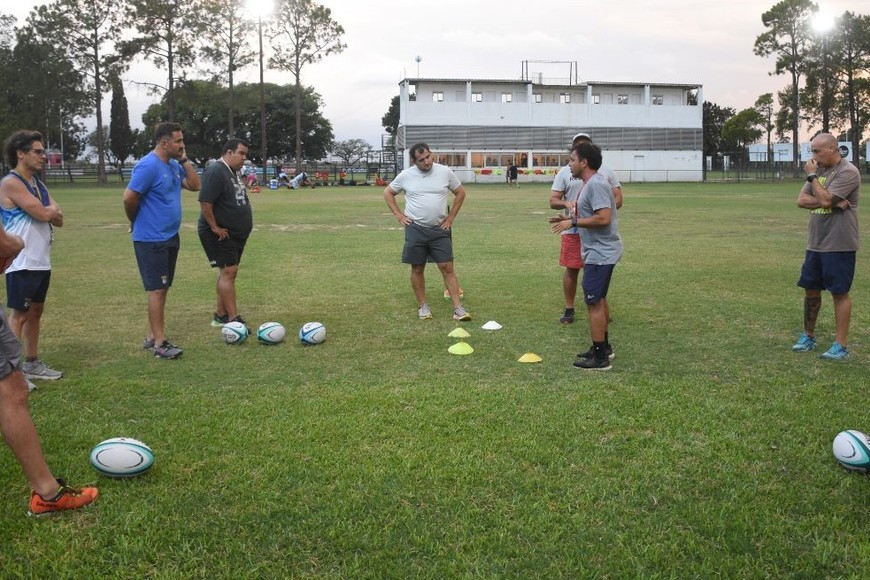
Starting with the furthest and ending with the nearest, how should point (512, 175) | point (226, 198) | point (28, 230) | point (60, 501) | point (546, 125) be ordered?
point (546, 125), point (512, 175), point (226, 198), point (28, 230), point (60, 501)

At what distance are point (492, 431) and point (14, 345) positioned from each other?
279 cm

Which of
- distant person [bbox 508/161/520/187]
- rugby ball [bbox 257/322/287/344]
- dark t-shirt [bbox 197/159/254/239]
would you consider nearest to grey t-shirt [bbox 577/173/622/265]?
rugby ball [bbox 257/322/287/344]

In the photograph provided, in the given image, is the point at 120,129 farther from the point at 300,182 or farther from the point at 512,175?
the point at 512,175

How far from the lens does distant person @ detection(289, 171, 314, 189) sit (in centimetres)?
5047

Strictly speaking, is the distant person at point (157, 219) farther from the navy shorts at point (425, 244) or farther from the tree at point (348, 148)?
the tree at point (348, 148)

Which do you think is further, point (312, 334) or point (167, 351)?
point (312, 334)

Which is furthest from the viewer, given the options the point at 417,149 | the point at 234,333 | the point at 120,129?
the point at 120,129

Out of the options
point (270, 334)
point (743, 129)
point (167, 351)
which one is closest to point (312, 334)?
point (270, 334)

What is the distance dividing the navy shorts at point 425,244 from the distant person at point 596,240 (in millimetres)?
2229

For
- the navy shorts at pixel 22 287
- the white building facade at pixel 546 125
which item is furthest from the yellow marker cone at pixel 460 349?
the white building facade at pixel 546 125

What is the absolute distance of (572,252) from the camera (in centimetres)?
837

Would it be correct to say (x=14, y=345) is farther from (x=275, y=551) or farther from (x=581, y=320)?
(x=581, y=320)

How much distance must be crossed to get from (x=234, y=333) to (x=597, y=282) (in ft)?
11.6

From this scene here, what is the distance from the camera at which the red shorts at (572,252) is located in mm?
8320
